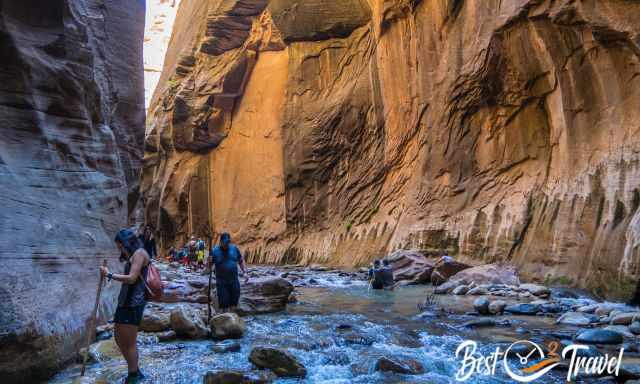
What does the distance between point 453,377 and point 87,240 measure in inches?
187

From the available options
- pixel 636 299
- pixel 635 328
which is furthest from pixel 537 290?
pixel 635 328

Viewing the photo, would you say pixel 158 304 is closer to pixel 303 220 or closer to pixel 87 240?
pixel 87 240

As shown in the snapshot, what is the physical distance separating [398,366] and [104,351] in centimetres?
344

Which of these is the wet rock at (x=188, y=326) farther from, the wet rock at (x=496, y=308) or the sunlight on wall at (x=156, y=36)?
the sunlight on wall at (x=156, y=36)

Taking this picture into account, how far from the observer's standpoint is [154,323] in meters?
6.86

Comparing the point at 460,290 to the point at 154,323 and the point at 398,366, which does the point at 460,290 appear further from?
the point at 154,323

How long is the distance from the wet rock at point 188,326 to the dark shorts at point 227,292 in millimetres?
1111

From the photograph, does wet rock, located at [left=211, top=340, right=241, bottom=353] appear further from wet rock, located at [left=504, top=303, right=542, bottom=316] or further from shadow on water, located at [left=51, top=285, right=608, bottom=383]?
wet rock, located at [left=504, top=303, right=542, bottom=316]

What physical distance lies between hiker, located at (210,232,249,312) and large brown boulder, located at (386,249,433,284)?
27.1ft

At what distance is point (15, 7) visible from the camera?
5656 millimetres

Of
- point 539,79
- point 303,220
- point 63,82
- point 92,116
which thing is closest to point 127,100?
point 92,116

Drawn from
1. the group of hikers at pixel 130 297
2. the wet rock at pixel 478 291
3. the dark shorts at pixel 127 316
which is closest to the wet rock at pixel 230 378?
the group of hikers at pixel 130 297

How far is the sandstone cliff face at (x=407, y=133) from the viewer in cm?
1201

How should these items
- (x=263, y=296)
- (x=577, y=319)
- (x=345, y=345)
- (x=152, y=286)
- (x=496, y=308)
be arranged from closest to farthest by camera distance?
(x=152, y=286) < (x=345, y=345) < (x=577, y=319) < (x=496, y=308) < (x=263, y=296)
